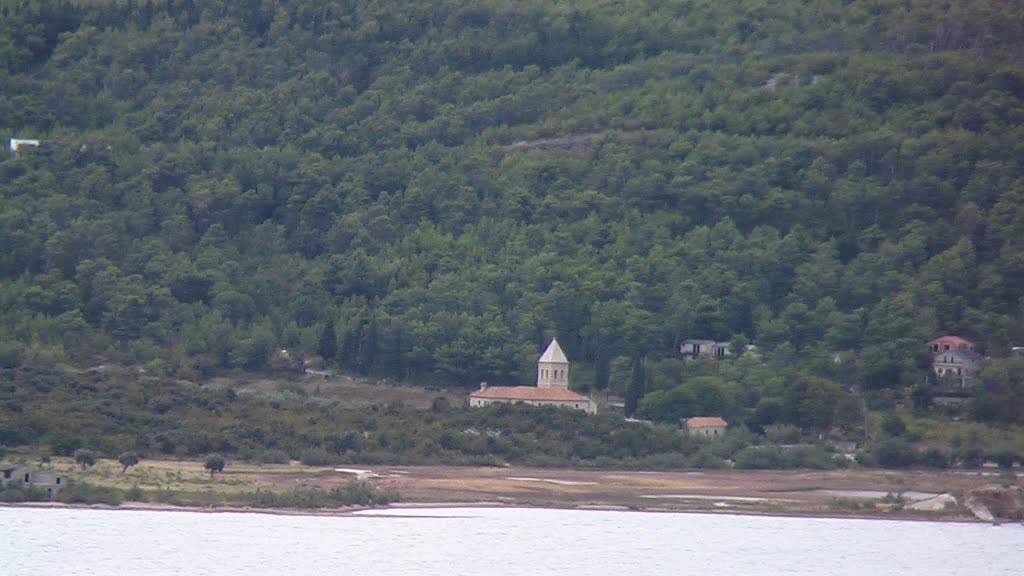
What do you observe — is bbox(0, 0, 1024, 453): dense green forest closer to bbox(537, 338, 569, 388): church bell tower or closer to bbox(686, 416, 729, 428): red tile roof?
bbox(686, 416, 729, 428): red tile roof

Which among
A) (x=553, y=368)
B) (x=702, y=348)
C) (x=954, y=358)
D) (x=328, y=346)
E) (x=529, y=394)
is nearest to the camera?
(x=529, y=394)

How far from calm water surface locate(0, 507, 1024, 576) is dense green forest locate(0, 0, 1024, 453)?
12.6 m

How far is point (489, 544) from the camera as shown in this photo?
44.3 metres

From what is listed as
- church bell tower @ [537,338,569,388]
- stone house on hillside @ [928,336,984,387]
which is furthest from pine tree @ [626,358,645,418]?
stone house on hillside @ [928,336,984,387]

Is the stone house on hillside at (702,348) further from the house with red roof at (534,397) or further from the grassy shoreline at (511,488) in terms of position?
the grassy shoreline at (511,488)

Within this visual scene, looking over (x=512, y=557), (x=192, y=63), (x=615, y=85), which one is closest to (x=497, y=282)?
(x=615, y=85)

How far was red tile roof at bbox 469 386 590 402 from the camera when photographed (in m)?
69.4

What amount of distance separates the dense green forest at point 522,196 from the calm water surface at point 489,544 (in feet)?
41.4

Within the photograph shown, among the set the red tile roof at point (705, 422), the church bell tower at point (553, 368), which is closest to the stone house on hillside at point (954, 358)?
the red tile roof at point (705, 422)

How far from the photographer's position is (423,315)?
80188mm

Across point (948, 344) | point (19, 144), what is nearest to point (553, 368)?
point (948, 344)

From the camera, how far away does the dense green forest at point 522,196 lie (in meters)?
76.3

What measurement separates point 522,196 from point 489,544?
1835 inches

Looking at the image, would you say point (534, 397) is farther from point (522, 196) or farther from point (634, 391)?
point (522, 196)
